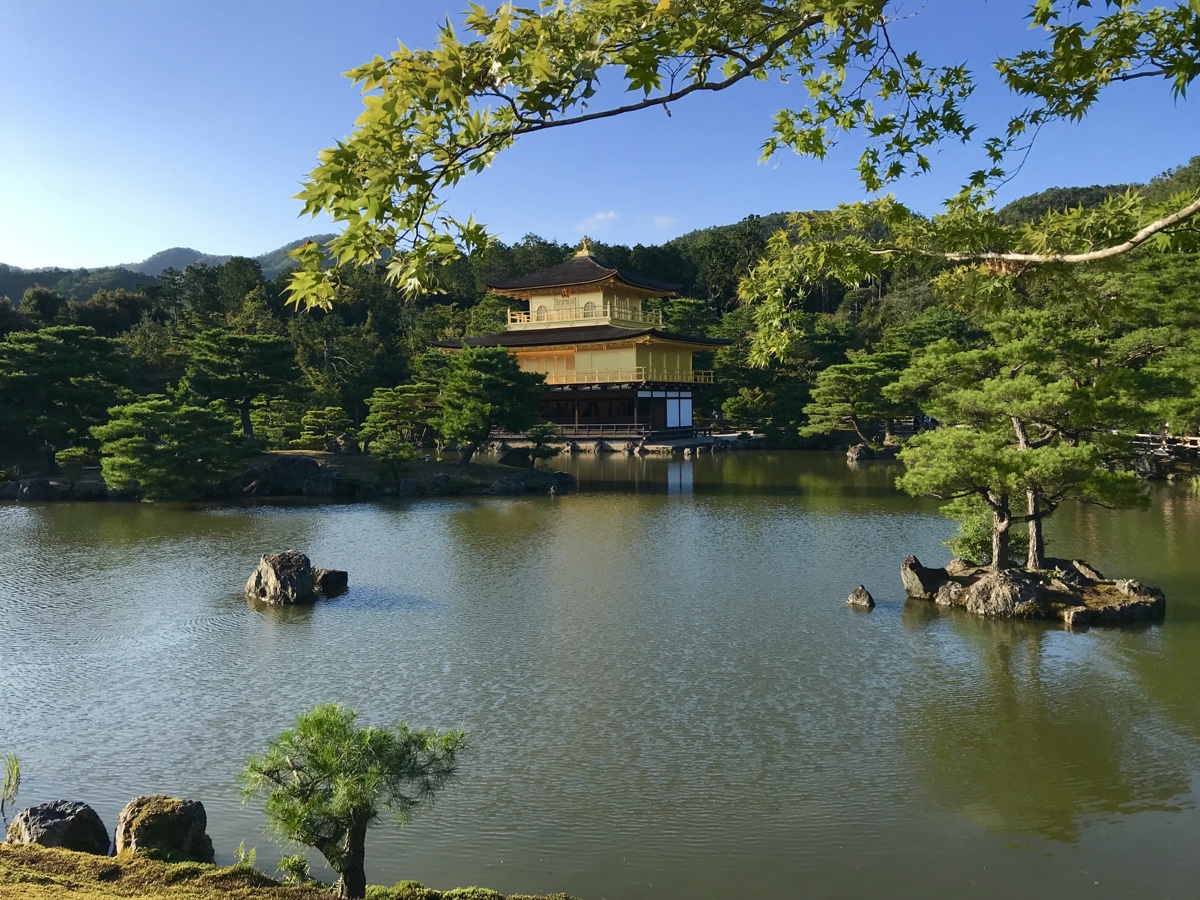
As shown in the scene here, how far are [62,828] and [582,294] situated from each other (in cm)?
3184

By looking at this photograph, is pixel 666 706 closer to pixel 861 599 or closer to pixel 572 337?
pixel 861 599

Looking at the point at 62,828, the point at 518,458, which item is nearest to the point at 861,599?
the point at 62,828

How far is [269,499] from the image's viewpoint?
20266mm

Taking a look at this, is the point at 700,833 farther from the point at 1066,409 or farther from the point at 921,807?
the point at 1066,409

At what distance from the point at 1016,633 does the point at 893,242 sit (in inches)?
249

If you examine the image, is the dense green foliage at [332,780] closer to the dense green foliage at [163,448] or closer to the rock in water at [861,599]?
the rock in water at [861,599]

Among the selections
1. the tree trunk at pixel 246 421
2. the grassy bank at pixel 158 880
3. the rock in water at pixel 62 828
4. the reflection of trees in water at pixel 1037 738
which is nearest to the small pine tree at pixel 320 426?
the tree trunk at pixel 246 421

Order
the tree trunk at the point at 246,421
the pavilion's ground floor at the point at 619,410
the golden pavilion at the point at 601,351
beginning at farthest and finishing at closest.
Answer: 1. the pavilion's ground floor at the point at 619,410
2. the golden pavilion at the point at 601,351
3. the tree trunk at the point at 246,421

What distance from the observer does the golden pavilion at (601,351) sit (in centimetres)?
3334

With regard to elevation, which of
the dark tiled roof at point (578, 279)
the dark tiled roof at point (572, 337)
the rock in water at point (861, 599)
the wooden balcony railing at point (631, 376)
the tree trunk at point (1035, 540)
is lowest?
the rock in water at point (861, 599)

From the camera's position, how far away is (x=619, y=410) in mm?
34625

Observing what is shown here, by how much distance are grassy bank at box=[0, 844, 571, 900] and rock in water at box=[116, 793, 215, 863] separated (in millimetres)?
195

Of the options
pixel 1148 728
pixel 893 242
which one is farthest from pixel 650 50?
pixel 1148 728

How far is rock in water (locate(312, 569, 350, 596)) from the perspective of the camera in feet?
37.1
